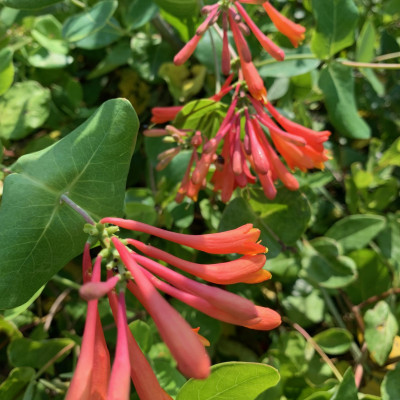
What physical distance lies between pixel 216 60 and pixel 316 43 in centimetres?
25

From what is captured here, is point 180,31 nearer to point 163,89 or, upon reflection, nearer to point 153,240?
point 163,89

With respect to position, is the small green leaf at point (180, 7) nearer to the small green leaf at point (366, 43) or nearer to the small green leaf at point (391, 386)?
the small green leaf at point (366, 43)

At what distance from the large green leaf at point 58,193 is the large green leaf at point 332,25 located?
61 centimetres

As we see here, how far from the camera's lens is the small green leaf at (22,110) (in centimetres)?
120

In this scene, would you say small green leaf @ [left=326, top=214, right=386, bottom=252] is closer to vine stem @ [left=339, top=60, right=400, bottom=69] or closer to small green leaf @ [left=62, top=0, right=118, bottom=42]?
vine stem @ [left=339, top=60, right=400, bottom=69]

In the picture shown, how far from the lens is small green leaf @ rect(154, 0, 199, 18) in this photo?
1.15 metres

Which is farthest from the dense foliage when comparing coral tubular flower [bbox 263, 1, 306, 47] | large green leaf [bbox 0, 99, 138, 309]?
coral tubular flower [bbox 263, 1, 306, 47]

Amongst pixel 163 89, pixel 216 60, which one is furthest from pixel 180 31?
pixel 163 89

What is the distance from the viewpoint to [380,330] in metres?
1.11

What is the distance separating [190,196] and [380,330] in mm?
528

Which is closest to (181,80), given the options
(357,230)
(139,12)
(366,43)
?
(139,12)

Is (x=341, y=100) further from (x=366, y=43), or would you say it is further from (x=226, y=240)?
(x=226, y=240)

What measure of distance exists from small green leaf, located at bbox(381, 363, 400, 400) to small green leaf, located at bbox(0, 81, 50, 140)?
0.96 m

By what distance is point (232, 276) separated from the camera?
2.10 ft
